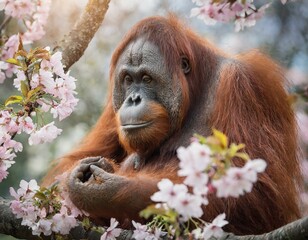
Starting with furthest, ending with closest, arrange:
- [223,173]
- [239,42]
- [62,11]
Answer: [62,11] → [239,42] → [223,173]

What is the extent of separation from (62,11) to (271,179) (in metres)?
6.26

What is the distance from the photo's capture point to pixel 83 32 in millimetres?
5344

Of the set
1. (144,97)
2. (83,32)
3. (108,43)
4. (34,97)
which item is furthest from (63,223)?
(108,43)

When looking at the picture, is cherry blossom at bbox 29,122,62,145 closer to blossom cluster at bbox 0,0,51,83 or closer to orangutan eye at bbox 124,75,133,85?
blossom cluster at bbox 0,0,51,83

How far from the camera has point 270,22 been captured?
29.4 feet

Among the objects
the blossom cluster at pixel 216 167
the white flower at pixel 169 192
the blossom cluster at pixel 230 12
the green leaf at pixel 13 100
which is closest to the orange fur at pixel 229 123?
the green leaf at pixel 13 100

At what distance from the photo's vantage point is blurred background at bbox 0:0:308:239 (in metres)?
8.23

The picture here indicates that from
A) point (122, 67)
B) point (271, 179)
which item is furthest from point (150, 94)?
point (271, 179)

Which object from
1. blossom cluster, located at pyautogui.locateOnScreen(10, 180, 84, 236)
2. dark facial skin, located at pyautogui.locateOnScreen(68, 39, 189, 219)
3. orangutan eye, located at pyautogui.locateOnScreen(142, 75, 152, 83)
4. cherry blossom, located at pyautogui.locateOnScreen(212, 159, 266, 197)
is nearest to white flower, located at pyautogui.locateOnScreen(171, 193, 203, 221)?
cherry blossom, located at pyautogui.locateOnScreen(212, 159, 266, 197)

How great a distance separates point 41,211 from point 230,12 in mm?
1509

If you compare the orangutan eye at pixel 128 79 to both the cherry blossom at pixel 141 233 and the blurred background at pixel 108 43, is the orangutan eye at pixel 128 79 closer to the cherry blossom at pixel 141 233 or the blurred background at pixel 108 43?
the cherry blossom at pixel 141 233

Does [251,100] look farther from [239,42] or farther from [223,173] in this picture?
[239,42]

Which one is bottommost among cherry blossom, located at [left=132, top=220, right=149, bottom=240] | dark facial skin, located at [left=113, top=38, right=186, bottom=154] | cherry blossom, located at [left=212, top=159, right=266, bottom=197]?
cherry blossom, located at [left=132, top=220, right=149, bottom=240]

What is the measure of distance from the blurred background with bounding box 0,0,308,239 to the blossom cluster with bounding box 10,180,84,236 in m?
3.58
